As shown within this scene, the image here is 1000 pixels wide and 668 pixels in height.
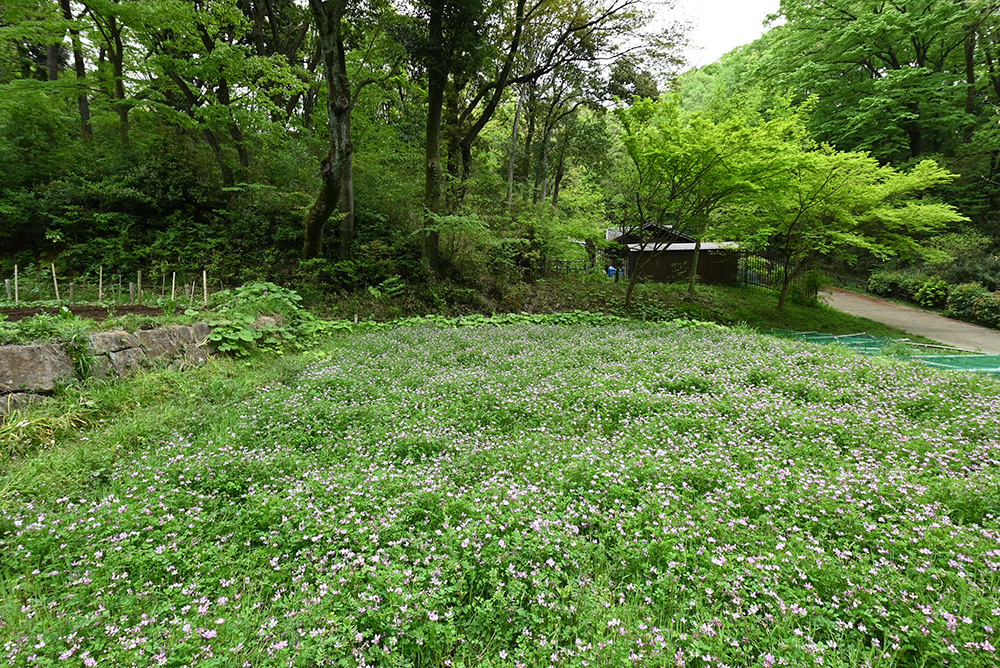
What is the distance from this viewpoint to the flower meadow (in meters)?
1.96

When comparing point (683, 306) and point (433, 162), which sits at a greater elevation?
point (433, 162)

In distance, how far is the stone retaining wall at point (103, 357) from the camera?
14.1ft

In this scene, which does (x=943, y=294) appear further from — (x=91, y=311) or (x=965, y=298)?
(x=91, y=311)

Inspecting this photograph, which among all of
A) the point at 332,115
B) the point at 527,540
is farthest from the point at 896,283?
the point at 527,540

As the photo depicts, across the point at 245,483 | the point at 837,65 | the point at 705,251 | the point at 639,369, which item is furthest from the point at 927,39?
the point at 245,483

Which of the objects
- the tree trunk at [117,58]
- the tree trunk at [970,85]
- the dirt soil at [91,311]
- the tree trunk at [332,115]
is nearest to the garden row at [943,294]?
the tree trunk at [970,85]

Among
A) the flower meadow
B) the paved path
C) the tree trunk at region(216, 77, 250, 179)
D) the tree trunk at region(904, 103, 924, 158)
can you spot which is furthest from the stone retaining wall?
the tree trunk at region(904, 103, 924, 158)

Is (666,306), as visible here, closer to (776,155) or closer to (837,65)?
(776,155)

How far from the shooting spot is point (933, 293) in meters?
17.9

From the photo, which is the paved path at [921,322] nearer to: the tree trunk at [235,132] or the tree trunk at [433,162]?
the tree trunk at [433,162]

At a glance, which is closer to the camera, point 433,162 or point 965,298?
point 433,162

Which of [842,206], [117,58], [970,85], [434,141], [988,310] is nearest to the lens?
[117,58]

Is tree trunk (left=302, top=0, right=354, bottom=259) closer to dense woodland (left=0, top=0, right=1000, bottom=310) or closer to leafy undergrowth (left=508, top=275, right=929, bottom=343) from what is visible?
dense woodland (left=0, top=0, right=1000, bottom=310)

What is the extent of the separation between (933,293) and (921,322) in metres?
3.94
